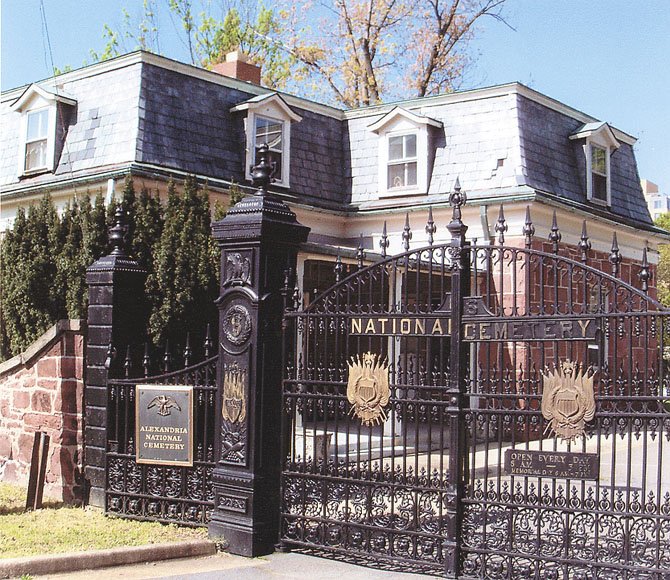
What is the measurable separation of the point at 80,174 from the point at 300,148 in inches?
184

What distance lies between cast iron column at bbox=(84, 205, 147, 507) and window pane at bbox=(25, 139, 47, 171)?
28.0ft

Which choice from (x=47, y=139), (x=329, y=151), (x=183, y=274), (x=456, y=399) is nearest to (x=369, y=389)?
(x=456, y=399)

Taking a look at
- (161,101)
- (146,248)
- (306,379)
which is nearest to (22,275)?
(146,248)

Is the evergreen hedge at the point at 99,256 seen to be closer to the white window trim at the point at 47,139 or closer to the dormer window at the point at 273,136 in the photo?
the white window trim at the point at 47,139

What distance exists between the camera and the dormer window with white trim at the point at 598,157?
18.0 metres

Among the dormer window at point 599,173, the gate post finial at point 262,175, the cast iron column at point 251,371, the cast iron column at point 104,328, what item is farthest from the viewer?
the dormer window at point 599,173

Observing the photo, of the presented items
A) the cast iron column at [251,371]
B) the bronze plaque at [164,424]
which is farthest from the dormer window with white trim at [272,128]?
the cast iron column at [251,371]

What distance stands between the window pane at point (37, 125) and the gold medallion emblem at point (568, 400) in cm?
1296

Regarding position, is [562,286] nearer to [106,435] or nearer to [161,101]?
[161,101]

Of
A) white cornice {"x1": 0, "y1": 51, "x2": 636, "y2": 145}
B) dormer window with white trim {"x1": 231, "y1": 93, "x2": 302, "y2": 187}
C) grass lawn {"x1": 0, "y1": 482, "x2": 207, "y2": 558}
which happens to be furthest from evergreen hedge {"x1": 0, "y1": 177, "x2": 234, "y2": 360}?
dormer window with white trim {"x1": 231, "y1": 93, "x2": 302, "y2": 187}

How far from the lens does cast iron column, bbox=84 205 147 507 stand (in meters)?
8.27

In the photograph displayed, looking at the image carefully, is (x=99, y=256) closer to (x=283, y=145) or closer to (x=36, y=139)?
(x=36, y=139)

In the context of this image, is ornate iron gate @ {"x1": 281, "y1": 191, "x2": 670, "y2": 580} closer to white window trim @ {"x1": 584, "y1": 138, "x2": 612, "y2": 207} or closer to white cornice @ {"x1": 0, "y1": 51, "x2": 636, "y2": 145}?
white cornice @ {"x1": 0, "y1": 51, "x2": 636, "y2": 145}

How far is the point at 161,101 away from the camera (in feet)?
51.0
